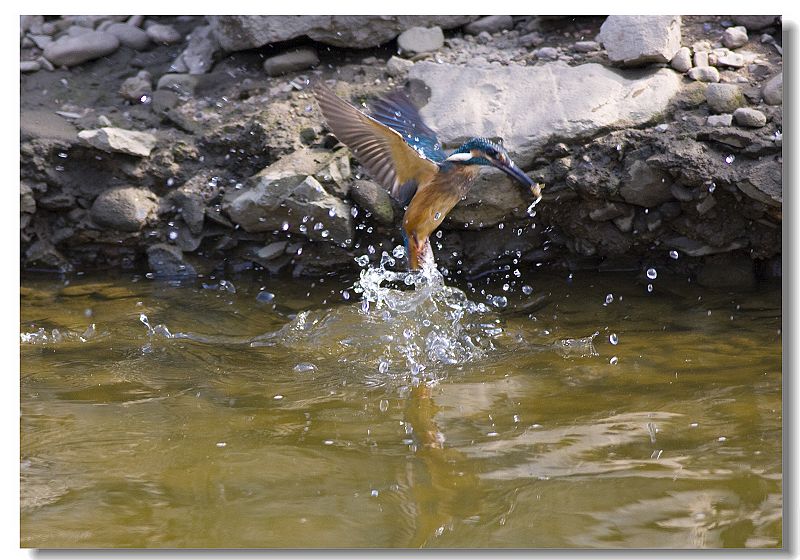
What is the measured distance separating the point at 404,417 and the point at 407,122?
63.7 inches

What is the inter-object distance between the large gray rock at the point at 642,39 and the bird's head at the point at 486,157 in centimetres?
133

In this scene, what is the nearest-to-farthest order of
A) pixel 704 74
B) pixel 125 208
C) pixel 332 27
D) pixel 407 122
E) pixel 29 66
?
pixel 407 122, pixel 704 74, pixel 125 208, pixel 332 27, pixel 29 66

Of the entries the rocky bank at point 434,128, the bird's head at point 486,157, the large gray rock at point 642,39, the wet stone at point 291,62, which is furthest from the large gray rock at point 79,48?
the large gray rock at point 642,39

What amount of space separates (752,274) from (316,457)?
2.90 m

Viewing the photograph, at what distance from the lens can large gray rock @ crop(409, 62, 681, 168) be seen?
16.1 ft

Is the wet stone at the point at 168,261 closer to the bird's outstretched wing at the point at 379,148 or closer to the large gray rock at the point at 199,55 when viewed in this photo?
the large gray rock at the point at 199,55

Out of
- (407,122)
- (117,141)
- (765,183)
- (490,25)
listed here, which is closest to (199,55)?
(117,141)

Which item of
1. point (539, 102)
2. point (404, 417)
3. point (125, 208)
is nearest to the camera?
point (404, 417)

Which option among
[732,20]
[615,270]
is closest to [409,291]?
[615,270]

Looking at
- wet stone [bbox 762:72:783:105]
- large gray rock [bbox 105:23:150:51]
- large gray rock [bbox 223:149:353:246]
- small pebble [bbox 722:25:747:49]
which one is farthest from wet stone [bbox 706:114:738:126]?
large gray rock [bbox 105:23:150:51]

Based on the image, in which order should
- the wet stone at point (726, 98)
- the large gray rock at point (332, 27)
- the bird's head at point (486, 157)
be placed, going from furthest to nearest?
the large gray rock at point (332, 27) < the wet stone at point (726, 98) < the bird's head at point (486, 157)

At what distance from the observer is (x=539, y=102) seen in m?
5.05

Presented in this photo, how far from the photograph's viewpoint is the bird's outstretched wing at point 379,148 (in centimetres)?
402

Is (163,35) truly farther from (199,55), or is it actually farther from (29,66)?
(29,66)
